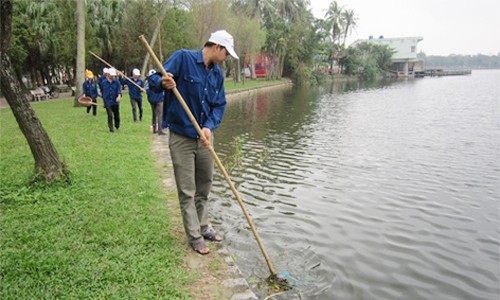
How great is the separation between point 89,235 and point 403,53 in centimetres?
8991

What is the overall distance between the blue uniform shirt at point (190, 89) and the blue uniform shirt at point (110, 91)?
7524mm

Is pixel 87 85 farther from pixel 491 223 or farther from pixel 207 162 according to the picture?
pixel 491 223

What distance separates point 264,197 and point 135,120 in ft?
27.2

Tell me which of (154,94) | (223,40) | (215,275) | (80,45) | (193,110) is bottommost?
(215,275)

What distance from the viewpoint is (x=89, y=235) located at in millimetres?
4273

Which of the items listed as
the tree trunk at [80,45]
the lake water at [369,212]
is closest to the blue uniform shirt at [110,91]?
the lake water at [369,212]

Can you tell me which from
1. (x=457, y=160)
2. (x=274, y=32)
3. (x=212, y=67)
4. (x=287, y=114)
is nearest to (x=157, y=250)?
(x=212, y=67)

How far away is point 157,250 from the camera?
406 centimetres

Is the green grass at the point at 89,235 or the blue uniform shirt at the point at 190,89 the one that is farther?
the blue uniform shirt at the point at 190,89

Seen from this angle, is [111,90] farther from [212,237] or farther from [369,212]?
[369,212]

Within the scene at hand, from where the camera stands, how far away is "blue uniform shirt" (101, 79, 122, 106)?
422 inches

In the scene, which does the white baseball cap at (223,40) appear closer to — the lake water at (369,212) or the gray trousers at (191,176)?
the gray trousers at (191,176)

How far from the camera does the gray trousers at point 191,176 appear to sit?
13.0ft

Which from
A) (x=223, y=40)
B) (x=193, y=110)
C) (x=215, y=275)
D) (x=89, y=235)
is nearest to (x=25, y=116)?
(x=89, y=235)
